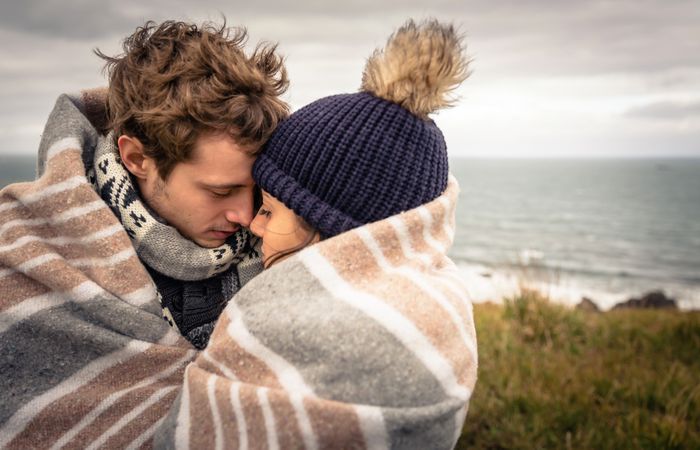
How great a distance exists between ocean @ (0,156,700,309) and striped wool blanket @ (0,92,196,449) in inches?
80.7

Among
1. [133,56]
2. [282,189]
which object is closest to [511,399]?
[282,189]

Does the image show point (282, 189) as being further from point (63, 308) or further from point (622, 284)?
point (622, 284)

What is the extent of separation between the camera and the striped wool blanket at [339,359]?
1.33m

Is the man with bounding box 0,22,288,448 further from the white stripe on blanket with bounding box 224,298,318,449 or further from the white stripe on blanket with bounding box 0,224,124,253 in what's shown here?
the white stripe on blanket with bounding box 224,298,318,449

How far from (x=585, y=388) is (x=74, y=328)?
361 centimetres

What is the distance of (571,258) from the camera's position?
4294cm

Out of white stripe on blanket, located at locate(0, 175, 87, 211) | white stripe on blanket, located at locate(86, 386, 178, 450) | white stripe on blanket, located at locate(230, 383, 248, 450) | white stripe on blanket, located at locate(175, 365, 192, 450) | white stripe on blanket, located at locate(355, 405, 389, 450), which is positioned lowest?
white stripe on blanket, located at locate(86, 386, 178, 450)

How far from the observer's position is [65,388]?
1.72m

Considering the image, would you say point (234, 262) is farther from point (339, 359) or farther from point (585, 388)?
point (585, 388)

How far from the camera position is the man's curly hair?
215 cm

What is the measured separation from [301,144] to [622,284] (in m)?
36.0

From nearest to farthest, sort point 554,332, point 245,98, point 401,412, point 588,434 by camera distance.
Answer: point 401,412 → point 245,98 → point 588,434 → point 554,332

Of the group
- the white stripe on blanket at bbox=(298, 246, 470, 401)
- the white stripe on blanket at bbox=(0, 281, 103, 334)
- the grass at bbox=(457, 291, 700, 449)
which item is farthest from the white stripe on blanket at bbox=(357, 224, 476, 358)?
the grass at bbox=(457, 291, 700, 449)

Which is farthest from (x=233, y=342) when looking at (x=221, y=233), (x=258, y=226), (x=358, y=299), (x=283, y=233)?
(x=221, y=233)
